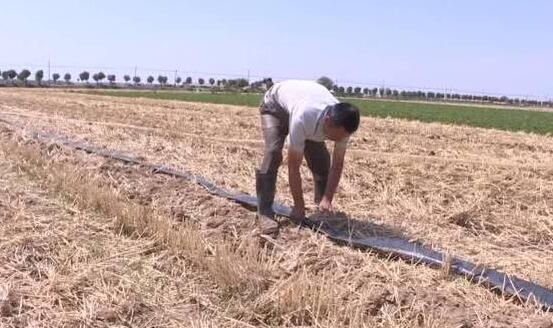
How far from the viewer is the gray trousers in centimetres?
594

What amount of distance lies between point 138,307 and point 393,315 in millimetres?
1498

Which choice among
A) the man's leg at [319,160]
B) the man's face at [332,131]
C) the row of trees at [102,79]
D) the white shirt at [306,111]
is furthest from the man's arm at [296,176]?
the row of trees at [102,79]

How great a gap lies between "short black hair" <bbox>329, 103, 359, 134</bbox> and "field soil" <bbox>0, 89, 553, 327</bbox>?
3.03 feet

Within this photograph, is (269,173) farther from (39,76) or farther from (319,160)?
(39,76)

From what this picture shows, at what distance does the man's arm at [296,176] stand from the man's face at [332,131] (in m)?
0.31

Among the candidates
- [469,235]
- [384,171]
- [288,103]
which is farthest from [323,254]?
[384,171]

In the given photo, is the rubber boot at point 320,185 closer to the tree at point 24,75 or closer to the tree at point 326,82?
the tree at point 326,82

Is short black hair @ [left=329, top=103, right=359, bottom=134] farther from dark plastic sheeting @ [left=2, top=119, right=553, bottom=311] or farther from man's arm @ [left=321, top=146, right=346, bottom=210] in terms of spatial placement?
dark plastic sheeting @ [left=2, top=119, right=553, bottom=311]

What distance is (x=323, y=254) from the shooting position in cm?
498

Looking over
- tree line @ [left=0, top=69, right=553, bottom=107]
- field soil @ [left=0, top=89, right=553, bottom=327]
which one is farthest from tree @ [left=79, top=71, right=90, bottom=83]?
field soil @ [left=0, top=89, right=553, bottom=327]

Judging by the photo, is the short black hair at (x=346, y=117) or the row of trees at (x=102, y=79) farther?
the row of trees at (x=102, y=79)

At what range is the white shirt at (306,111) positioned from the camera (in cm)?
536

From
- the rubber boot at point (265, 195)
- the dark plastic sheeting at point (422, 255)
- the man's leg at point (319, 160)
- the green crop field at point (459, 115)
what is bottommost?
the green crop field at point (459, 115)

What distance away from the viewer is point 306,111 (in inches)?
212
